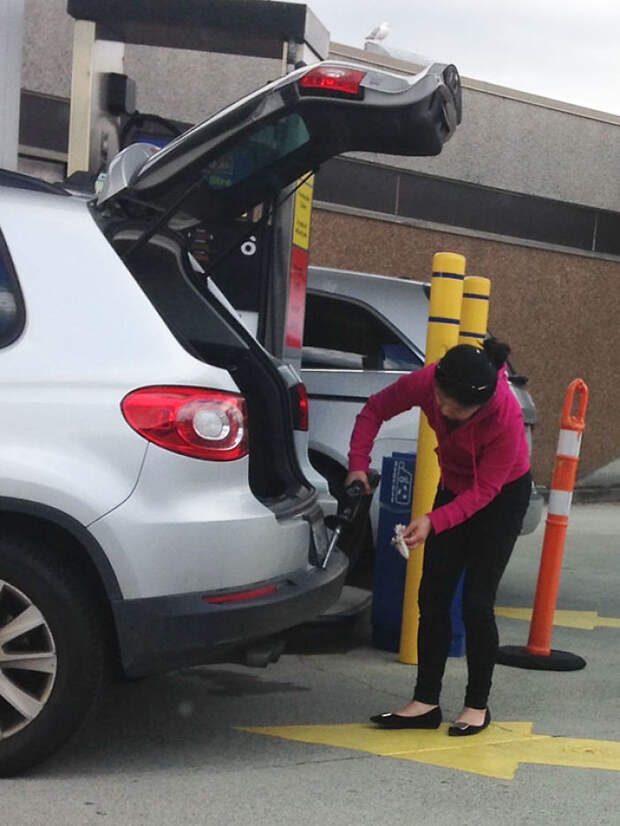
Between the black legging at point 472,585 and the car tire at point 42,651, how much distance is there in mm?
1419

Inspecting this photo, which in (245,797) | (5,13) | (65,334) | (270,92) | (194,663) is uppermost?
(5,13)

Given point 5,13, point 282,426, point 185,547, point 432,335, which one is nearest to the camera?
point 185,547

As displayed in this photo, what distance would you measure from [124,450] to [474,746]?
175 cm

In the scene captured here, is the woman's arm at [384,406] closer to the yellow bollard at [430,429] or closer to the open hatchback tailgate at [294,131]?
the yellow bollard at [430,429]

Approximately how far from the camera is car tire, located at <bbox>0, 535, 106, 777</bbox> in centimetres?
388

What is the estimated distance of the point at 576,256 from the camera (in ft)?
50.7

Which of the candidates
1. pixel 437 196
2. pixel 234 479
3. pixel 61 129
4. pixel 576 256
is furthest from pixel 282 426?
pixel 576 256

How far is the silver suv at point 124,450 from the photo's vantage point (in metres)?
3.87

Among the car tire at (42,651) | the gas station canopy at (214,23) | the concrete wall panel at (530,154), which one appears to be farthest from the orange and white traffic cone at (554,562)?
the concrete wall panel at (530,154)

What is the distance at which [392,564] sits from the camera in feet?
20.4

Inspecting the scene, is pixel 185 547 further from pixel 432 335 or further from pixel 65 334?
pixel 432 335

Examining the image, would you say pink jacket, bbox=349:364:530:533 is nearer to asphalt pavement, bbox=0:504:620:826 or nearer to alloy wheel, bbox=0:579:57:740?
asphalt pavement, bbox=0:504:620:826

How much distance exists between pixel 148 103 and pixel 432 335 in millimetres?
7297

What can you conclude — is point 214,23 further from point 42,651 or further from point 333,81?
point 42,651
